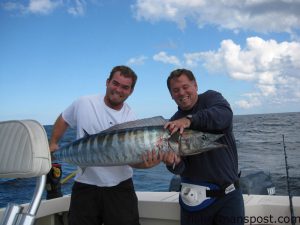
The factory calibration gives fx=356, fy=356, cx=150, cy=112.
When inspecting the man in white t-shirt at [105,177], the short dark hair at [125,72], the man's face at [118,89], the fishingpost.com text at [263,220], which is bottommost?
the fishingpost.com text at [263,220]

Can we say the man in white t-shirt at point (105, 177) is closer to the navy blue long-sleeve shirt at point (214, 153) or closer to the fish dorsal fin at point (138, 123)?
the fish dorsal fin at point (138, 123)

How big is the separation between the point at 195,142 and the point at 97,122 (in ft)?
3.18

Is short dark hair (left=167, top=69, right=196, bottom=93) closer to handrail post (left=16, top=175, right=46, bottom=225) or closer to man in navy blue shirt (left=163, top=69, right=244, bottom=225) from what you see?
man in navy blue shirt (left=163, top=69, right=244, bottom=225)

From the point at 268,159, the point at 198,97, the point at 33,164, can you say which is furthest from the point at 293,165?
the point at 33,164

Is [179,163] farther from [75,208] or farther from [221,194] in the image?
[75,208]

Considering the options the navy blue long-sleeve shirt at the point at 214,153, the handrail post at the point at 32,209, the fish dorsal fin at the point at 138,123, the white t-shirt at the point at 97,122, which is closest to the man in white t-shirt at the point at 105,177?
the white t-shirt at the point at 97,122

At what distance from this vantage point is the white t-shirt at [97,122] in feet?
10.4

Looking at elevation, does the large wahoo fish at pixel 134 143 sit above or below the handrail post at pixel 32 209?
above

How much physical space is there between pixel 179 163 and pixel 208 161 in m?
0.24

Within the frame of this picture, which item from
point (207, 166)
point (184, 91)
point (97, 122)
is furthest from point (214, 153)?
point (97, 122)

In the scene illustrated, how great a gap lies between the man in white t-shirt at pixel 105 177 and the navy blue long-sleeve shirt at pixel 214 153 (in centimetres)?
56

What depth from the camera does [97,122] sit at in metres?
3.27

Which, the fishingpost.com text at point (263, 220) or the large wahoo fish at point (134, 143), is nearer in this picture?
the large wahoo fish at point (134, 143)

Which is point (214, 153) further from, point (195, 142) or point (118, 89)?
point (118, 89)
